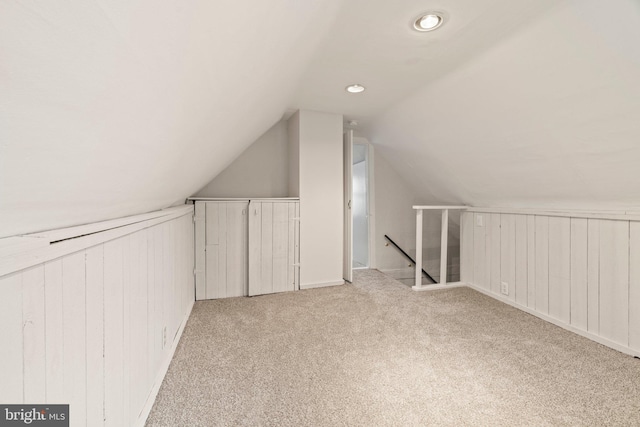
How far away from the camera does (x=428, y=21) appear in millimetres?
1645

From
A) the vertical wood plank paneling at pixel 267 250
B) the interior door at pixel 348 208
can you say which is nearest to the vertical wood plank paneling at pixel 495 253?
the interior door at pixel 348 208

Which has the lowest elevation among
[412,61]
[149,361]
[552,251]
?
[149,361]

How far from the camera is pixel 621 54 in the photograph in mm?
1376

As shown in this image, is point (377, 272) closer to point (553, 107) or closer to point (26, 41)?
point (553, 107)

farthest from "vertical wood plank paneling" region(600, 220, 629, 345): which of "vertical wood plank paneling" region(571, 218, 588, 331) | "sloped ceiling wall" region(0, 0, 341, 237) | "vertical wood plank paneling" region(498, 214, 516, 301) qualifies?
"sloped ceiling wall" region(0, 0, 341, 237)

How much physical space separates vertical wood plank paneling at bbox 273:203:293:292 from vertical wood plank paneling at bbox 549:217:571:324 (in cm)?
252

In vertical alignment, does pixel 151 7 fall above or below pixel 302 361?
above

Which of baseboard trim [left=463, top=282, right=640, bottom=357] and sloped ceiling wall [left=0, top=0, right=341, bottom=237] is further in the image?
baseboard trim [left=463, top=282, right=640, bottom=357]

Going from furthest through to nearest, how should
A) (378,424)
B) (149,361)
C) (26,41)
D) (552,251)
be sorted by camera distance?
(552,251) → (149,361) → (378,424) → (26,41)

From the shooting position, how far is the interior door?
11.5 feet

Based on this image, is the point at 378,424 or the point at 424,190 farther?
the point at 424,190

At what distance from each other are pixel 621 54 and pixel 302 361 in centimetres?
242

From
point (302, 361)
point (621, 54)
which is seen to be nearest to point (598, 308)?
point (621, 54)

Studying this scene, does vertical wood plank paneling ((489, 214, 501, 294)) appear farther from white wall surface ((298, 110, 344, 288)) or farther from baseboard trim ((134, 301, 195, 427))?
baseboard trim ((134, 301, 195, 427))
